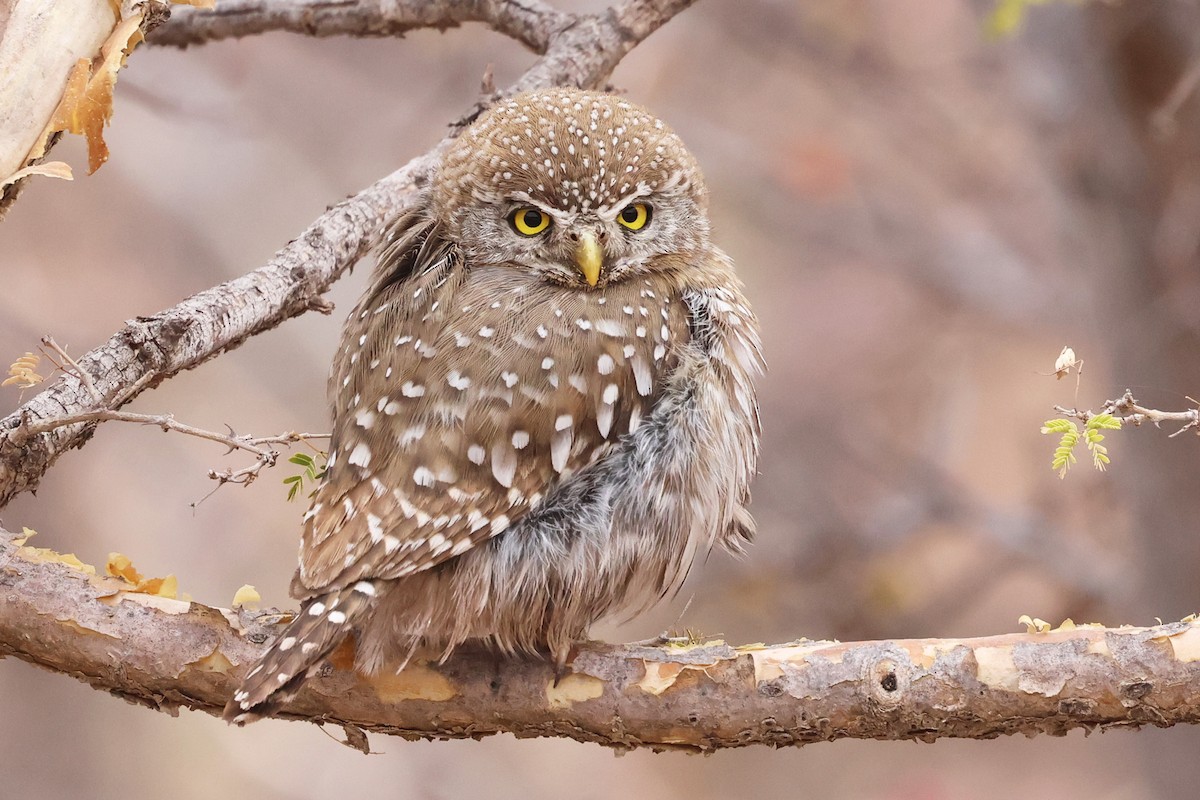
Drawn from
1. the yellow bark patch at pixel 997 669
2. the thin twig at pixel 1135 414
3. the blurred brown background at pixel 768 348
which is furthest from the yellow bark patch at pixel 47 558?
the blurred brown background at pixel 768 348

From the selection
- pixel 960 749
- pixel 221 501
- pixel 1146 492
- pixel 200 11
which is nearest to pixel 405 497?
pixel 200 11

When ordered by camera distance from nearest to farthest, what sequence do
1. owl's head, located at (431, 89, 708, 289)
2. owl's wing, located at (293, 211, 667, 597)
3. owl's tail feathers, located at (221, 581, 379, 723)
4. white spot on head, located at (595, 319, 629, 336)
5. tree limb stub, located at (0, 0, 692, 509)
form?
owl's tail feathers, located at (221, 581, 379, 723) → owl's wing, located at (293, 211, 667, 597) → tree limb stub, located at (0, 0, 692, 509) → white spot on head, located at (595, 319, 629, 336) → owl's head, located at (431, 89, 708, 289)

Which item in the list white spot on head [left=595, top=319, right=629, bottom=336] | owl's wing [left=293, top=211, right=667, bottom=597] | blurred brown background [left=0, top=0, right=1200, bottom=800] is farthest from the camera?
blurred brown background [left=0, top=0, right=1200, bottom=800]

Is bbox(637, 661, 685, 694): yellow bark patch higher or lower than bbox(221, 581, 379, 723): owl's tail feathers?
higher

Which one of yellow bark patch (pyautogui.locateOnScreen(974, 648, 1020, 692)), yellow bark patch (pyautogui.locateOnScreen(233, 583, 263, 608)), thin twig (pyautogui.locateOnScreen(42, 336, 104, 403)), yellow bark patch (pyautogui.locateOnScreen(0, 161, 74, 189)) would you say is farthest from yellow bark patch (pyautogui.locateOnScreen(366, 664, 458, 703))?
yellow bark patch (pyautogui.locateOnScreen(0, 161, 74, 189))

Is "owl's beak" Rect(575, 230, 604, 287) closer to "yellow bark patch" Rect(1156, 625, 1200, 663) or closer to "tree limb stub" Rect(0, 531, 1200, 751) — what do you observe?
"tree limb stub" Rect(0, 531, 1200, 751)

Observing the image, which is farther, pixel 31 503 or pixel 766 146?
pixel 766 146

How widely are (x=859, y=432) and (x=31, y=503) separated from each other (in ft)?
13.7

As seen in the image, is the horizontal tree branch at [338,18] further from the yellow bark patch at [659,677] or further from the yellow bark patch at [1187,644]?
the yellow bark patch at [1187,644]

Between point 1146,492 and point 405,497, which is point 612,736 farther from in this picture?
point 1146,492

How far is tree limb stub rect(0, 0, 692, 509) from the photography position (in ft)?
7.11

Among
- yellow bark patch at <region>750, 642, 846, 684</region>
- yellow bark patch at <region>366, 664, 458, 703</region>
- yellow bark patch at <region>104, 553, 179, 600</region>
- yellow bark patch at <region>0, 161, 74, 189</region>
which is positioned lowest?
yellow bark patch at <region>366, 664, 458, 703</region>

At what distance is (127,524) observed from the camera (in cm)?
607

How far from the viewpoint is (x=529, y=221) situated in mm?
2477
